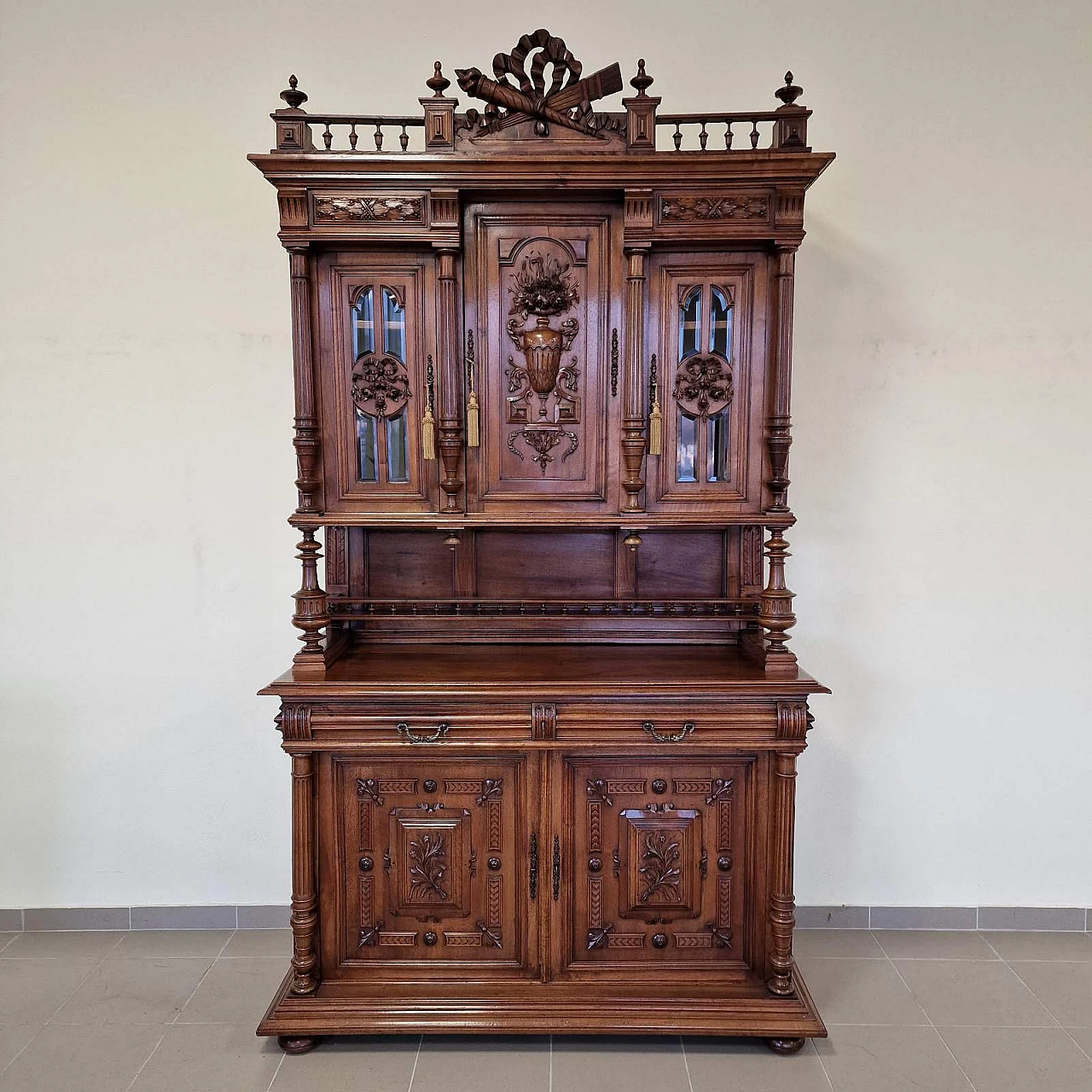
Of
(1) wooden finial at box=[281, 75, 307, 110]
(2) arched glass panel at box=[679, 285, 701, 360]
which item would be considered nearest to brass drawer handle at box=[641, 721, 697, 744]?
(2) arched glass panel at box=[679, 285, 701, 360]

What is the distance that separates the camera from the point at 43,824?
316 cm

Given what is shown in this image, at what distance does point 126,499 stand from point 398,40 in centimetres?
196

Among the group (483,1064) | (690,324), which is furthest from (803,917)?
(690,324)

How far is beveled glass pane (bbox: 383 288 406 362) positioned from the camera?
8.40 feet

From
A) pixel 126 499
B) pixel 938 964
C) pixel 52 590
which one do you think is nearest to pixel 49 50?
pixel 126 499

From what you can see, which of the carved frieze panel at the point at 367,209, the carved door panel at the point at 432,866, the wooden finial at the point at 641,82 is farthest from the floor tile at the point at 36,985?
the wooden finial at the point at 641,82

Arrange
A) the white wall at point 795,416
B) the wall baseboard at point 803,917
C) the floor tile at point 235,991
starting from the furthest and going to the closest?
the wall baseboard at point 803,917 < the white wall at point 795,416 < the floor tile at point 235,991

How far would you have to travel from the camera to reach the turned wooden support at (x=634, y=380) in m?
2.51

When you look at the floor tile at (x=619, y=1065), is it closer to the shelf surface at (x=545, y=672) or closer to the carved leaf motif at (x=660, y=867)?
the carved leaf motif at (x=660, y=867)

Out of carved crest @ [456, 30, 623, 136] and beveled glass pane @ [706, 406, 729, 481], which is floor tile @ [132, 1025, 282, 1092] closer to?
beveled glass pane @ [706, 406, 729, 481]

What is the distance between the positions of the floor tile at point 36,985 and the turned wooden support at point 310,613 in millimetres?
1436

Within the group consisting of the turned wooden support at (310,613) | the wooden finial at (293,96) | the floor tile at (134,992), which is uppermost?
the wooden finial at (293,96)

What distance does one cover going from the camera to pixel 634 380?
255cm

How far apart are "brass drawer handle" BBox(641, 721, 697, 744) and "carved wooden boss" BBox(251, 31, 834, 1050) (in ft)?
0.08
